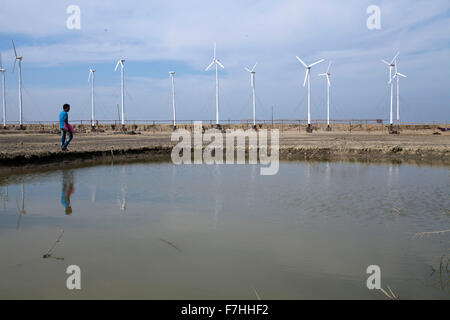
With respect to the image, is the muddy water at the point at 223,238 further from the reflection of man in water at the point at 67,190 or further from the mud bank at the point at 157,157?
the mud bank at the point at 157,157

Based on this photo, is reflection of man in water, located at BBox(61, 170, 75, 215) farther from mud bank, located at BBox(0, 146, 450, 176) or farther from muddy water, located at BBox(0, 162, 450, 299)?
mud bank, located at BBox(0, 146, 450, 176)

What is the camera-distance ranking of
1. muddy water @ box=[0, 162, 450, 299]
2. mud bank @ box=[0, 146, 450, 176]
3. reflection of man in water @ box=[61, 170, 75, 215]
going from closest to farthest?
muddy water @ box=[0, 162, 450, 299]
reflection of man in water @ box=[61, 170, 75, 215]
mud bank @ box=[0, 146, 450, 176]

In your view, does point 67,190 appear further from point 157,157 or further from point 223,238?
point 157,157

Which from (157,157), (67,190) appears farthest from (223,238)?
(157,157)

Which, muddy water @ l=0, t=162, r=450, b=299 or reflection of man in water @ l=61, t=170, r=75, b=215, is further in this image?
reflection of man in water @ l=61, t=170, r=75, b=215

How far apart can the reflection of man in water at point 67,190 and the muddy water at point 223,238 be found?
29mm

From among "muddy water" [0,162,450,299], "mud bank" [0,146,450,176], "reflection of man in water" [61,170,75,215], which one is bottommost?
"muddy water" [0,162,450,299]

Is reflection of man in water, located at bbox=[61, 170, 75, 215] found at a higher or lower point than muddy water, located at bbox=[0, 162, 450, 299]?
higher

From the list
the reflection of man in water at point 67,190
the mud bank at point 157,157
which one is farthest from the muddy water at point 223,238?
the mud bank at point 157,157

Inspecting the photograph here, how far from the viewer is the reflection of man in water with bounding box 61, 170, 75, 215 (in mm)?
9734

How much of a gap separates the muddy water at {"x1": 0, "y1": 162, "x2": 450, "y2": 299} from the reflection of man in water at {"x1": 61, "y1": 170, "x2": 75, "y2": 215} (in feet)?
0.09

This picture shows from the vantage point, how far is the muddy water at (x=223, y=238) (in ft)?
17.3

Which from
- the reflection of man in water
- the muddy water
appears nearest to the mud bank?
the reflection of man in water

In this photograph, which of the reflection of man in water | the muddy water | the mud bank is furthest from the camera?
the mud bank
